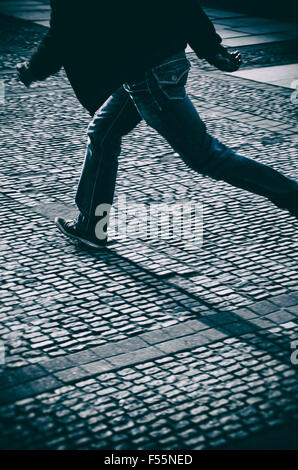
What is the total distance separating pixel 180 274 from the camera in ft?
13.2

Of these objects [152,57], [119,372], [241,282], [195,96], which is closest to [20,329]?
[119,372]

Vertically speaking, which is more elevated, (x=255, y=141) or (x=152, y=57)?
(x=152, y=57)

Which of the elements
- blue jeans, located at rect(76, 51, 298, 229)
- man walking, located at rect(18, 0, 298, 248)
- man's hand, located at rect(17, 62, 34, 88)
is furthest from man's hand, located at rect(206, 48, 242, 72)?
man's hand, located at rect(17, 62, 34, 88)

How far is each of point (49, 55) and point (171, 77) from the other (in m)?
0.62

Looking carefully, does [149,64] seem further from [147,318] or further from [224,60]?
[147,318]

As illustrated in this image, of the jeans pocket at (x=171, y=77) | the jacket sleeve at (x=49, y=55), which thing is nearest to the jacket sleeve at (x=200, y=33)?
the jeans pocket at (x=171, y=77)

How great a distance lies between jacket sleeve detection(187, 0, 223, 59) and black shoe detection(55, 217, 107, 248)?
3.81 ft

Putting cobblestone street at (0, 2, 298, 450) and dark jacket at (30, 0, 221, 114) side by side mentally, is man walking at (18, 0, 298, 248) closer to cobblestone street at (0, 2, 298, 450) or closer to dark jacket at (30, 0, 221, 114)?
dark jacket at (30, 0, 221, 114)

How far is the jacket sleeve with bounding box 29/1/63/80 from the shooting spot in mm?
3822

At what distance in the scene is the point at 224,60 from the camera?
3.91 m

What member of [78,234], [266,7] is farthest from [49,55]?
[266,7]

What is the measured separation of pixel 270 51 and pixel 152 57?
21.2 feet

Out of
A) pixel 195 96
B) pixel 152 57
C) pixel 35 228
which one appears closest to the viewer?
pixel 152 57

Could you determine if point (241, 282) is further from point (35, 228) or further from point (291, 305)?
point (35, 228)
